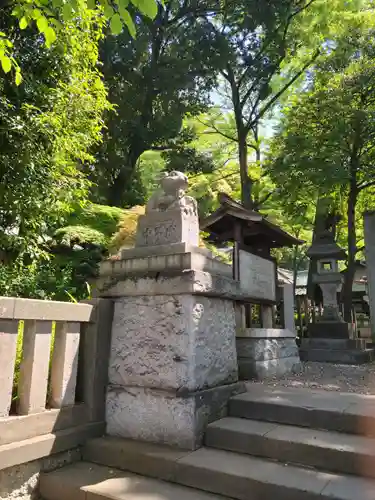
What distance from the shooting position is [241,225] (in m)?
8.33

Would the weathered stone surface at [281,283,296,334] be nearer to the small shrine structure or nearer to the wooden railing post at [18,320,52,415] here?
the small shrine structure

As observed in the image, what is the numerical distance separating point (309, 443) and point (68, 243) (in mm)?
8027

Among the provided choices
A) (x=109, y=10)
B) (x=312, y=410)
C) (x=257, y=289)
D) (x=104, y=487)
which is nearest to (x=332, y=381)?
(x=257, y=289)

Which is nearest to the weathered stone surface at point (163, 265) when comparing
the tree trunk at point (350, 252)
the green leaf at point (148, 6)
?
the green leaf at point (148, 6)

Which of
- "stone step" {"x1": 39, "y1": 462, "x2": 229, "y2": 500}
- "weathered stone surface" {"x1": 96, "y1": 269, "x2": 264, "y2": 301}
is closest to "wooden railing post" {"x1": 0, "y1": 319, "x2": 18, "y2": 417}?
"stone step" {"x1": 39, "y1": 462, "x2": 229, "y2": 500}

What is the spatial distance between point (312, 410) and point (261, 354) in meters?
2.79

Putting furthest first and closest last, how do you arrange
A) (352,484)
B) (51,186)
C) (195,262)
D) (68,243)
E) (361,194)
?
(361,194), (68,243), (51,186), (195,262), (352,484)

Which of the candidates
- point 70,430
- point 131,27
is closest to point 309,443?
point 70,430

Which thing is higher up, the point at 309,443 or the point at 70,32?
the point at 70,32

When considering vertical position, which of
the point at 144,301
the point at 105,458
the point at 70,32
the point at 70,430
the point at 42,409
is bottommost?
the point at 105,458

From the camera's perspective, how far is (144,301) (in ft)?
11.4

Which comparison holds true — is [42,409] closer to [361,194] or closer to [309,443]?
[309,443]

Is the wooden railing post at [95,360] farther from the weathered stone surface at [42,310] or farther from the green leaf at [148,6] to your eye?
the green leaf at [148,6]

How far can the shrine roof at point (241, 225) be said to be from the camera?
809cm
